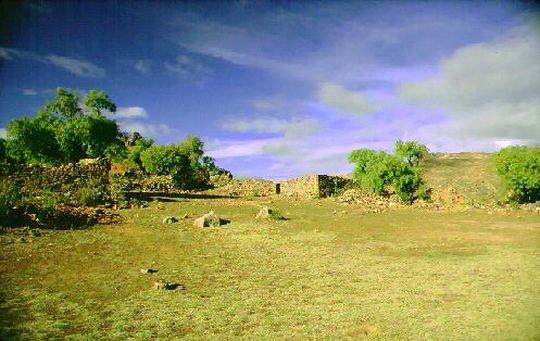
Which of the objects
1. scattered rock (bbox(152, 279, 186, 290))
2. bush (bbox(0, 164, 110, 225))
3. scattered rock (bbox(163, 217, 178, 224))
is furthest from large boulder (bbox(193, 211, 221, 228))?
scattered rock (bbox(152, 279, 186, 290))

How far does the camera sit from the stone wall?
1388 inches

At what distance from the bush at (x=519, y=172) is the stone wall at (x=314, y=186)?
13.9m

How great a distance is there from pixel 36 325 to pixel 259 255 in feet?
20.8

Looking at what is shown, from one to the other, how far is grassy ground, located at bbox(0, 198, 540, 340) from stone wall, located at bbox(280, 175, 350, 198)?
19962 mm

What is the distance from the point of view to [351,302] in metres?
7.28

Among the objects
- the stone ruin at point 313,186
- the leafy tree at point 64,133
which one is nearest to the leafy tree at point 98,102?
the leafy tree at point 64,133

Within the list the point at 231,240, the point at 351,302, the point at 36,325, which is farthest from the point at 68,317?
the point at 231,240

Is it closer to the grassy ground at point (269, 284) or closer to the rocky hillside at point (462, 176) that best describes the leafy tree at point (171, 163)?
the grassy ground at point (269, 284)

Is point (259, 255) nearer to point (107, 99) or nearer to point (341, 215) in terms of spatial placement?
point (341, 215)

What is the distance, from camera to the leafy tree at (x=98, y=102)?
47.1 m

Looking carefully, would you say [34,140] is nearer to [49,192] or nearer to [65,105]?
[65,105]

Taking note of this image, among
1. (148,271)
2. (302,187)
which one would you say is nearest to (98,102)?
(302,187)

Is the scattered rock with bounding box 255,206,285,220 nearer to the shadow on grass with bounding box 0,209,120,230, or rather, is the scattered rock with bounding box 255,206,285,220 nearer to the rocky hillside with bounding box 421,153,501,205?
the shadow on grass with bounding box 0,209,120,230

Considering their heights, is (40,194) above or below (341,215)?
above
